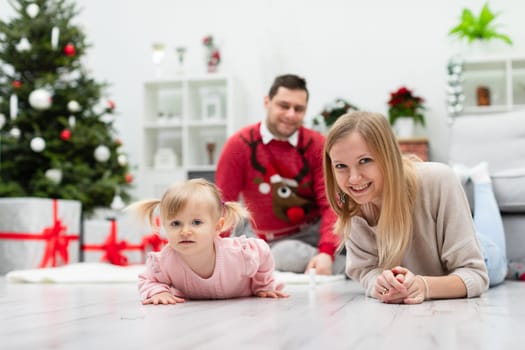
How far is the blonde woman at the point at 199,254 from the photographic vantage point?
63.1 inches

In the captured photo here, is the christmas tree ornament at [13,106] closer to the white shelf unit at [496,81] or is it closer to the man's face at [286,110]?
the man's face at [286,110]

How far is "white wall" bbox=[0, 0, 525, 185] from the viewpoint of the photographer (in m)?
4.69

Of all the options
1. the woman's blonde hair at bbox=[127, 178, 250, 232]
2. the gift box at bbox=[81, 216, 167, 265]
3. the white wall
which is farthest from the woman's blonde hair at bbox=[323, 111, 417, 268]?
the white wall

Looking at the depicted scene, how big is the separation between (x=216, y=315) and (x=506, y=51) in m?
3.88

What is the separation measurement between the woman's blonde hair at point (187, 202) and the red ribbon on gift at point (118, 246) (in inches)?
72.0

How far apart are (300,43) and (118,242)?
2339 mm

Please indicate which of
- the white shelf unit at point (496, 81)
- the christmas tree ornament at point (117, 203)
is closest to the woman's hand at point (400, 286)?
the christmas tree ornament at point (117, 203)

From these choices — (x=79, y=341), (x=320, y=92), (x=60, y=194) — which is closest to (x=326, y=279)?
(x=79, y=341)

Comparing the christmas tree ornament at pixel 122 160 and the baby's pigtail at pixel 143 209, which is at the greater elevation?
the christmas tree ornament at pixel 122 160

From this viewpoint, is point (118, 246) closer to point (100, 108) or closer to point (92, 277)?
point (92, 277)

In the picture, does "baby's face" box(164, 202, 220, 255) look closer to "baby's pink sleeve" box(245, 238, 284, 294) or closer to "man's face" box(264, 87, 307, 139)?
"baby's pink sleeve" box(245, 238, 284, 294)

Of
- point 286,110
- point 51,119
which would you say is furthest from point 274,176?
point 51,119

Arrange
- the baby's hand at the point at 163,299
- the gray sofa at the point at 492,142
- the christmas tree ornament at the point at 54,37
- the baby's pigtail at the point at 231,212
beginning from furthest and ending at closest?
the christmas tree ornament at the point at 54,37
the gray sofa at the point at 492,142
the baby's pigtail at the point at 231,212
the baby's hand at the point at 163,299

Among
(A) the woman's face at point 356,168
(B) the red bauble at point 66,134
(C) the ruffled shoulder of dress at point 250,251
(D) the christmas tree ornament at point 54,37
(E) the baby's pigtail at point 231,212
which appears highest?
(D) the christmas tree ornament at point 54,37
